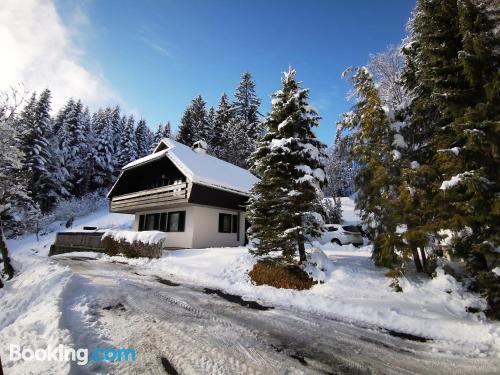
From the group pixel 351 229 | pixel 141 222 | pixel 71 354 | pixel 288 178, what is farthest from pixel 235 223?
pixel 71 354

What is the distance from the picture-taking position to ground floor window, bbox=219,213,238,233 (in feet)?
71.8

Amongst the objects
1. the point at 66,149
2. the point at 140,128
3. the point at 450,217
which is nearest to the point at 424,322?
the point at 450,217

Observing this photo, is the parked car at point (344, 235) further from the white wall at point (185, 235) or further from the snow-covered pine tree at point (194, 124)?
the snow-covered pine tree at point (194, 124)

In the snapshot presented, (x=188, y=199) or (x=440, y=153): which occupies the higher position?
(x=188, y=199)

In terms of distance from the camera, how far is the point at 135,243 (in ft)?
59.2

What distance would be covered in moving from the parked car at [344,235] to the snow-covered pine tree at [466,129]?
12.5 metres

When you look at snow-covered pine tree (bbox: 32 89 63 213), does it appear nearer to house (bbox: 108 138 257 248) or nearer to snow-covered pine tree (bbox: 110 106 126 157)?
snow-covered pine tree (bbox: 110 106 126 157)

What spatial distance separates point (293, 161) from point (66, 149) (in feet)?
167

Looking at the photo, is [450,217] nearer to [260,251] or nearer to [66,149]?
[260,251]

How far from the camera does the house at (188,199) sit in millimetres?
19281

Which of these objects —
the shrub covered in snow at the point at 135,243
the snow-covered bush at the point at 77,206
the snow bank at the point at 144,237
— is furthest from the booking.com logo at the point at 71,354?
the snow-covered bush at the point at 77,206

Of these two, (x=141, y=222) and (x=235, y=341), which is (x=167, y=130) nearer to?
(x=141, y=222)

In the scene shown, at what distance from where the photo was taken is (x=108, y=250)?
2052 centimetres

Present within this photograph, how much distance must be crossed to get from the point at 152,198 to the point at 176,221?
2454mm
